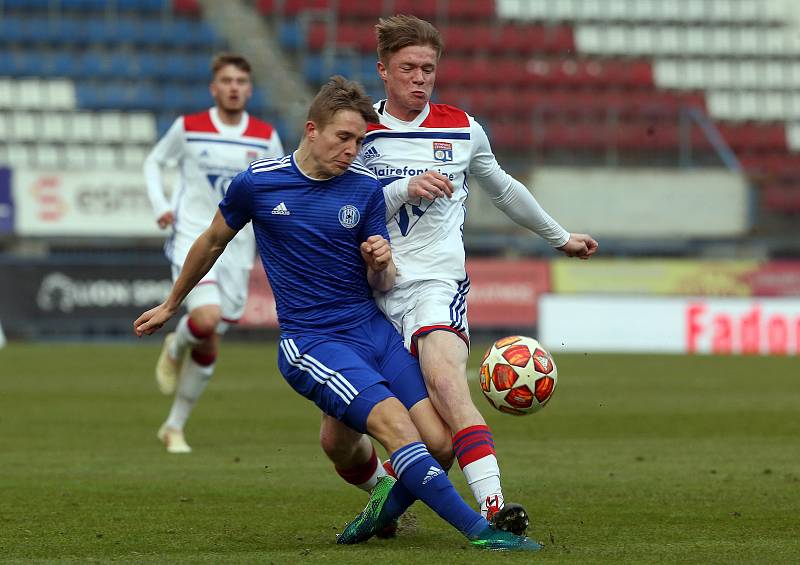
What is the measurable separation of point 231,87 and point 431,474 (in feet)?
16.5

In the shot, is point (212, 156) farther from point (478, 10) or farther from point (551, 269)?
point (478, 10)

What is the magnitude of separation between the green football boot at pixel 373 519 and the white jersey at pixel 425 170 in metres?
0.85

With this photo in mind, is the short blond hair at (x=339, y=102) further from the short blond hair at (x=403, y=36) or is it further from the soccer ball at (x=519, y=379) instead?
the soccer ball at (x=519, y=379)

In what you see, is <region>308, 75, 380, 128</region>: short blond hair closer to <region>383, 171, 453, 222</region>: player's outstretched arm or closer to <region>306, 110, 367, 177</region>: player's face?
<region>306, 110, 367, 177</region>: player's face

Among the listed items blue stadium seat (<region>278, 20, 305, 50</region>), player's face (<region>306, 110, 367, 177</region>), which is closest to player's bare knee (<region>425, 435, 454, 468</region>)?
player's face (<region>306, 110, 367, 177</region>)

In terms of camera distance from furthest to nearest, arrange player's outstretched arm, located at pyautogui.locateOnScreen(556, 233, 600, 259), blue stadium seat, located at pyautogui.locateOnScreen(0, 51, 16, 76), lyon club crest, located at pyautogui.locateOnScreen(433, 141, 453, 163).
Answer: blue stadium seat, located at pyautogui.locateOnScreen(0, 51, 16, 76)
player's outstretched arm, located at pyautogui.locateOnScreen(556, 233, 600, 259)
lyon club crest, located at pyautogui.locateOnScreen(433, 141, 453, 163)

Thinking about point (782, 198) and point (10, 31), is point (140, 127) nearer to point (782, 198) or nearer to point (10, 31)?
point (10, 31)

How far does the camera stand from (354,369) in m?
5.52

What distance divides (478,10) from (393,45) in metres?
25.2

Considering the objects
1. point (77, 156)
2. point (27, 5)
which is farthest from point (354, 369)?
point (27, 5)

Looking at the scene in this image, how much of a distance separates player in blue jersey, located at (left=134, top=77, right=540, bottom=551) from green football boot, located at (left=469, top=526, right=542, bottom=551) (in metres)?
0.39

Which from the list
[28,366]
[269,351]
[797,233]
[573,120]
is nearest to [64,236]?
[269,351]

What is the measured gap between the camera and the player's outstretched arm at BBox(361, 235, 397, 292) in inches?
219

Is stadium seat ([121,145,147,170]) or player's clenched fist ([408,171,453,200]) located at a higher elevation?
player's clenched fist ([408,171,453,200])
